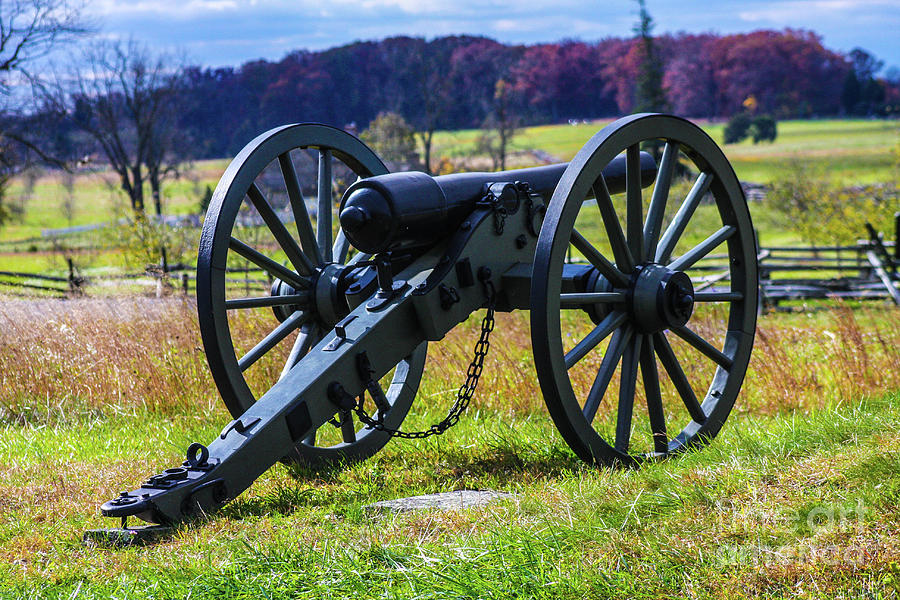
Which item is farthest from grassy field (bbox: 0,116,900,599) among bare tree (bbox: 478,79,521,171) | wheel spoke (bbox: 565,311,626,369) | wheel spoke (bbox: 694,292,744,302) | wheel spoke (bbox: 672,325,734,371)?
bare tree (bbox: 478,79,521,171)

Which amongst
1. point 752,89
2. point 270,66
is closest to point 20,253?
point 270,66

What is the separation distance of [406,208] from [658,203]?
4.09 feet

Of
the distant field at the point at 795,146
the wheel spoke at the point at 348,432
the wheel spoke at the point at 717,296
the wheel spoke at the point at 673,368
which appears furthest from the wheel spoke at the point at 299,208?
the distant field at the point at 795,146

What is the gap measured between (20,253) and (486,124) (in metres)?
24.8

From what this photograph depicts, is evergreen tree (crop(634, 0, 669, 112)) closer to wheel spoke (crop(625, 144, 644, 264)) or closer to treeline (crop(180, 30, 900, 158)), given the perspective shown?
treeline (crop(180, 30, 900, 158))

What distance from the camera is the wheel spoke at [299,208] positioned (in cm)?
470

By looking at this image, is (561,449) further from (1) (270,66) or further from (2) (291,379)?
(1) (270,66)

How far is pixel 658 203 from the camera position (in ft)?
14.7

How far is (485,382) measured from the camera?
20.1 feet

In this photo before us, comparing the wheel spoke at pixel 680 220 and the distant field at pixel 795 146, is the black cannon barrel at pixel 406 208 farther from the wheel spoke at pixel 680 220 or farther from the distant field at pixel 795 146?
the distant field at pixel 795 146

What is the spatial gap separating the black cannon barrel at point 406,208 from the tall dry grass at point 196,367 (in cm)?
184

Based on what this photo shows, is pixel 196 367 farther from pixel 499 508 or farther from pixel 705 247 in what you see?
pixel 705 247

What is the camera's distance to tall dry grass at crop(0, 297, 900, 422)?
588 centimetres

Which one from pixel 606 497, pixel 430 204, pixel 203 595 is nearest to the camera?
pixel 203 595
